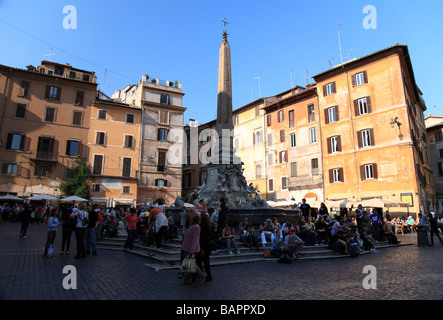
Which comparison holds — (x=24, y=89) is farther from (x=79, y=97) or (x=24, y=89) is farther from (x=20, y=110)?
(x=79, y=97)

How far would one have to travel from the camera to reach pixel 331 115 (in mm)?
27641

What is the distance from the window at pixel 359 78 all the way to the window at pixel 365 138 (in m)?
4.27

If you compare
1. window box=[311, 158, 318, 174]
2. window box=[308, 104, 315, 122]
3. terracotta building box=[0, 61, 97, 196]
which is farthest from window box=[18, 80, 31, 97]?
window box=[311, 158, 318, 174]

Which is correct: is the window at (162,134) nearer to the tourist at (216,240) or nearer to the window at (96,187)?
the window at (96,187)

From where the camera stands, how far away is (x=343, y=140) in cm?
2638

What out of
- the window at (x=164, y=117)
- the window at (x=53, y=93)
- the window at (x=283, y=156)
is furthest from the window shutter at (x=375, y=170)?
the window at (x=53, y=93)

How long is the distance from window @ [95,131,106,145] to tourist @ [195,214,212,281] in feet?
94.6

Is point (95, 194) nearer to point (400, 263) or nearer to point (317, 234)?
point (317, 234)

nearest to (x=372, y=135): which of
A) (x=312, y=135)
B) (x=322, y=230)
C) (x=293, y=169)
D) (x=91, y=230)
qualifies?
(x=312, y=135)

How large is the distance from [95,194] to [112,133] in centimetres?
687

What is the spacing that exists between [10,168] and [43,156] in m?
2.86

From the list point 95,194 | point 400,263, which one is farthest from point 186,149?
point 400,263

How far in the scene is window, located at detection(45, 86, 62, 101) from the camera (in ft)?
101

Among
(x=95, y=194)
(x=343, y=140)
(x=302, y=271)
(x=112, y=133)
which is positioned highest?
(x=112, y=133)
